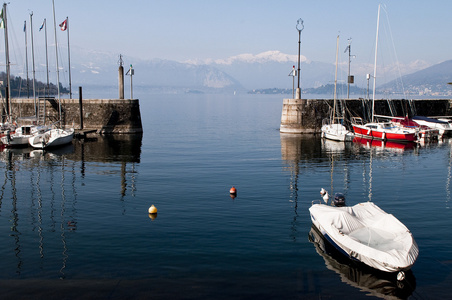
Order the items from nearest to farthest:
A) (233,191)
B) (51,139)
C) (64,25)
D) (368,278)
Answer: (368,278), (233,191), (51,139), (64,25)

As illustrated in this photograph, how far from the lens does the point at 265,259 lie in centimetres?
1856

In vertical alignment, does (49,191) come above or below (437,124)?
below

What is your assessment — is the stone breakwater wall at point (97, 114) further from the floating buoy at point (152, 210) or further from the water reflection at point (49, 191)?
the floating buoy at point (152, 210)

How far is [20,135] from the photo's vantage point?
2041 inches

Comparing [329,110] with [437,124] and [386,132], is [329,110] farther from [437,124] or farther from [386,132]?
[437,124]

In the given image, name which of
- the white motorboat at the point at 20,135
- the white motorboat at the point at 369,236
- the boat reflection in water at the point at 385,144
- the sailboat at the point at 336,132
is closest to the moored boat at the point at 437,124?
the boat reflection in water at the point at 385,144

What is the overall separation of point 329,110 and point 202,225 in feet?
152

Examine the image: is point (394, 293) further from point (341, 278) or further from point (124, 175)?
point (124, 175)

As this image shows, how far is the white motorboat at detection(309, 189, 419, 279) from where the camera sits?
16.7 meters

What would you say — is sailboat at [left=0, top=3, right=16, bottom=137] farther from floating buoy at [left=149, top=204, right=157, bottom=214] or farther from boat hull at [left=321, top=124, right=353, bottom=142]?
boat hull at [left=321, top=124, right=353, bottom=142]

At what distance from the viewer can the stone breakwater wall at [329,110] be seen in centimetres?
6444

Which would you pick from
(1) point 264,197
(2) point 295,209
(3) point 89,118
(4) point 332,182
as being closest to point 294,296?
(2) point 295,209

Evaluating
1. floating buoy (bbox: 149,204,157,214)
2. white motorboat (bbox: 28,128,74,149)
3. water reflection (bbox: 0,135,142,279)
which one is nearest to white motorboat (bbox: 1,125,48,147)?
white motorboat (bbox: 28,128,74,149)

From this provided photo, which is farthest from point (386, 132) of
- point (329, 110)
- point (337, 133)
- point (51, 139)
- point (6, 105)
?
point (6, 105)
